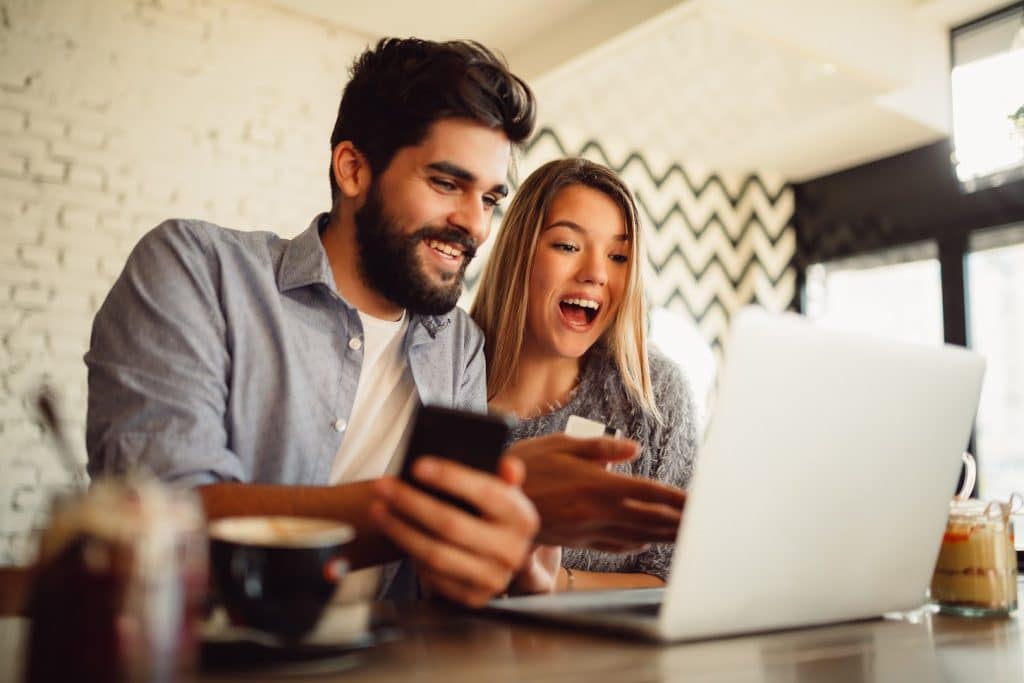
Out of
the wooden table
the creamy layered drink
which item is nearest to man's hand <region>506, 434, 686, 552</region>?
the wooden table

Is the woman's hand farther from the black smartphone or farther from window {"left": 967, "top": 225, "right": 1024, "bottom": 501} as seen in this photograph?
window {"left": 967, "top": 225, "right": 1024, "bottom": 501}

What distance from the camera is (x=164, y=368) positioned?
44.1 inches

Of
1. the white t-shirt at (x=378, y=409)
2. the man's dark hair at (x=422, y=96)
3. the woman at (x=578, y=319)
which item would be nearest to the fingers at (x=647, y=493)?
the white t-shirt at (x=378, y=409)

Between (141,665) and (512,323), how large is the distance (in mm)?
1492

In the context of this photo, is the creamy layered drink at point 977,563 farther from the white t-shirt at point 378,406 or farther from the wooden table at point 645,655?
the white t-shirt at point 378,406

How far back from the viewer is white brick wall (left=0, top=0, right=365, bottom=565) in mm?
3035

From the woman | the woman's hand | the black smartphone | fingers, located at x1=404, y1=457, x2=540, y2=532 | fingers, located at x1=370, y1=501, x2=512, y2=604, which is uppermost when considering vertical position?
the woman

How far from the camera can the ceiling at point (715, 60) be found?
3.37 meters

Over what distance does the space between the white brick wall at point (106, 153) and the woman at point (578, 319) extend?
1.89 metres

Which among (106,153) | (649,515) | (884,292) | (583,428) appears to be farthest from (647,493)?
(884,292)

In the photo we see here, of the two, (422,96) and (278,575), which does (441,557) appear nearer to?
(278,575)

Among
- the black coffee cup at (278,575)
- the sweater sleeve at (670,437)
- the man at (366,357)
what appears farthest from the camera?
the sweater sleeve at (670,437)

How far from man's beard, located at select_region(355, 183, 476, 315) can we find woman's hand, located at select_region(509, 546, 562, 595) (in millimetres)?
497

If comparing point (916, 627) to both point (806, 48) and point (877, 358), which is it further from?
point (806, 48)
